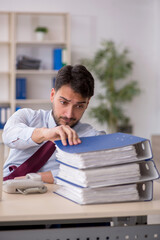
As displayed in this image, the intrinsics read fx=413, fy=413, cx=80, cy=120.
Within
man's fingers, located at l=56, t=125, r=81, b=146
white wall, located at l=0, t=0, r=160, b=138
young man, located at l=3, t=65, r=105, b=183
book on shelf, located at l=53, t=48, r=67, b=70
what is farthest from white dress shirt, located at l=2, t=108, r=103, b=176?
white wall, located at l=0, t=0, r=160, b=138

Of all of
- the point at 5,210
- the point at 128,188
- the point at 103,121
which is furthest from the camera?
the point at 103,121

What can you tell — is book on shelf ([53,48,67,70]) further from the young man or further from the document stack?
the document stack

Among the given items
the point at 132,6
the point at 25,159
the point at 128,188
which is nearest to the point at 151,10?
the point at 132,6

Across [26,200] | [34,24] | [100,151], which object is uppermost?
[34,24]

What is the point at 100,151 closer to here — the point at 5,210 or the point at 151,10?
the point at 5,210

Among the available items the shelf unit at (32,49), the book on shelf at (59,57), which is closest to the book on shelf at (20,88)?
the shelf unit at (32,49)

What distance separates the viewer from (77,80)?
1.97 meters

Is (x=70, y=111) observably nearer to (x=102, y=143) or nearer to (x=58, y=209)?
(x=102, y=143)

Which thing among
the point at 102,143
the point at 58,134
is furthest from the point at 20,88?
the point at 102,143

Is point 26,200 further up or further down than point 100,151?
further down

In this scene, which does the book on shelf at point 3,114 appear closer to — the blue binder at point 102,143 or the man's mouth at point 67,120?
the man's mouth at point 67,120

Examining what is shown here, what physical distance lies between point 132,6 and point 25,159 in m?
5.29

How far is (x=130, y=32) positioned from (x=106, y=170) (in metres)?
5.68

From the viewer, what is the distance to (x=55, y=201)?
1.44m
